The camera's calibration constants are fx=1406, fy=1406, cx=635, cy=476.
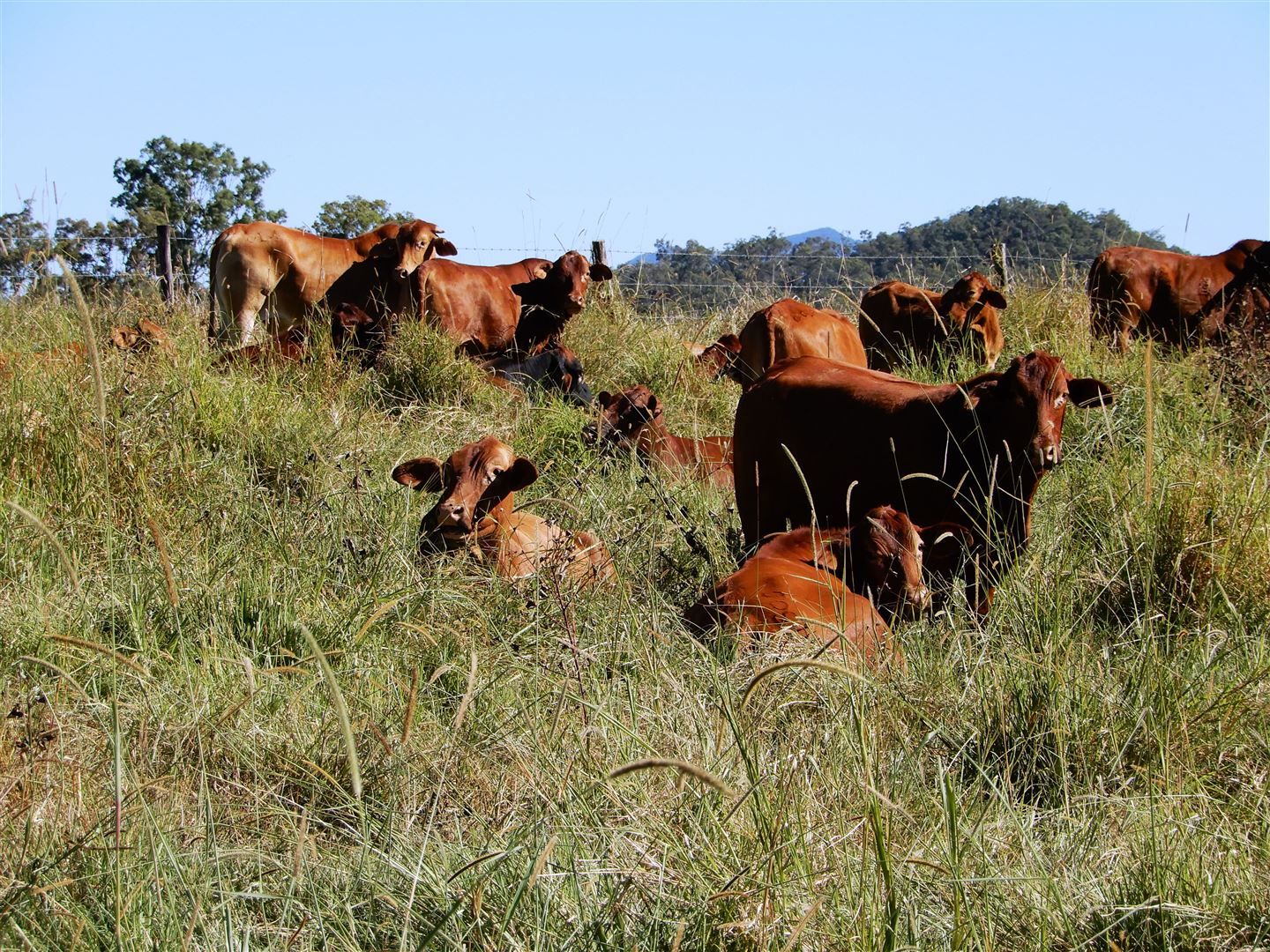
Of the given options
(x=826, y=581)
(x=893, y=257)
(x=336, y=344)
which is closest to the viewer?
(x=826, y=581)

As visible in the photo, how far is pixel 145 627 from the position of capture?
5.05m

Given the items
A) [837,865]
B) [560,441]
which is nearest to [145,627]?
[837,865]

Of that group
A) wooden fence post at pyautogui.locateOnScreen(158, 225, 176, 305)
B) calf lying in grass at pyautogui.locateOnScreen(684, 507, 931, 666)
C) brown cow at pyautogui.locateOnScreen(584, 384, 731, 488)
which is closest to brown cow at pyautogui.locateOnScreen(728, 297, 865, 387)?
brown cow at pyautogui.locateOnScreen(584, 384, 731, 488)

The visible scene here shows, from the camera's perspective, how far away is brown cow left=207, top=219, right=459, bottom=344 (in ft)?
47.9

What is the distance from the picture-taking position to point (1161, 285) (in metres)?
14.0

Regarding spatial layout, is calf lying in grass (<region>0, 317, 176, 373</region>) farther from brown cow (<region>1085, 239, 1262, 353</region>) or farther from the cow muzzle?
brown cow (<region>1085, 239, 1262, 353</region>)

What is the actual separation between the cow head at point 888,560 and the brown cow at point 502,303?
7325 mm

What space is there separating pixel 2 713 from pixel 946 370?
7.41m

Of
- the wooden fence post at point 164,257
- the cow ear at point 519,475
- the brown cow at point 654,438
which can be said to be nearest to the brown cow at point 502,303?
the brown cow at point 654,438

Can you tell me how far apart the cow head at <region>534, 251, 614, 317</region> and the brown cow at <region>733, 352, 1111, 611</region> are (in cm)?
627

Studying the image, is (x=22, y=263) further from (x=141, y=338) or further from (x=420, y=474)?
(x=420, y=474)

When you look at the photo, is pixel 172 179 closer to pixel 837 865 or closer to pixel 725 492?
pixel 725 492

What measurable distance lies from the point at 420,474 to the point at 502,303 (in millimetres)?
7021

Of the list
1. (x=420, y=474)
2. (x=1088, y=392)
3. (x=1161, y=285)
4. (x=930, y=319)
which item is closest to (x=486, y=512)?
(x=420, y=474)
